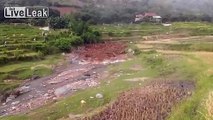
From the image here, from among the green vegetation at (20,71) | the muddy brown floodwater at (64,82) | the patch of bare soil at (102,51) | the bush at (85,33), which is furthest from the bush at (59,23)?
the green vegetation at (20,71)

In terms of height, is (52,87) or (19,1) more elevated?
(19,1)

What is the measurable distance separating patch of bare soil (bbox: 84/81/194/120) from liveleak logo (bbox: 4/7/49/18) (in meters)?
36.5

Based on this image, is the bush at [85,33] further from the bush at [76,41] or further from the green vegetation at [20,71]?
the green vegetation at [20,71]

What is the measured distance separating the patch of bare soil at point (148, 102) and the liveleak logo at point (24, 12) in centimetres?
3646

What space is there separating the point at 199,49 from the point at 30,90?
1568 centimetres

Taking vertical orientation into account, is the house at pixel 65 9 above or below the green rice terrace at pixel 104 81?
above

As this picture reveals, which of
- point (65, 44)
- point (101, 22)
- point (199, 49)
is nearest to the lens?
point (199, 49)

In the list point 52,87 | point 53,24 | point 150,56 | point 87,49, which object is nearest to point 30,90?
point 52,87

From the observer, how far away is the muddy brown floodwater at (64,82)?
2325 centimetres

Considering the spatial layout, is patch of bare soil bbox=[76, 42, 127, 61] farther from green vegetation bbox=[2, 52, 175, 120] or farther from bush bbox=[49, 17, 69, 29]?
bush bbox=[49, 17, 69, 29]

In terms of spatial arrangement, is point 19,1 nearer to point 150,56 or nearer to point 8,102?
point 150,56

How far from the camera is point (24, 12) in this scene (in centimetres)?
5831

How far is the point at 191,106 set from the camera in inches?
746

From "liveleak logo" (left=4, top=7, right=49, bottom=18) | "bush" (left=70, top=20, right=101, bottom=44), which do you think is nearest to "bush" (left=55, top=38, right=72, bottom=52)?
"bush" (left=70, top=20, right=101, bottom=44)
